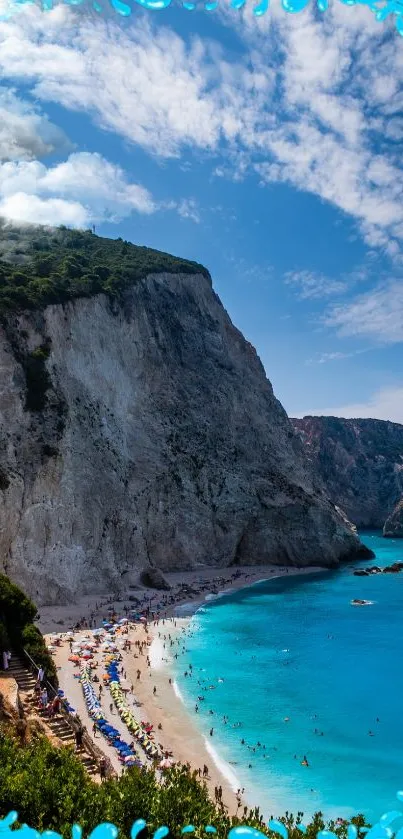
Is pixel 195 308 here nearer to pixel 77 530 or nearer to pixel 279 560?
pixel 279 560

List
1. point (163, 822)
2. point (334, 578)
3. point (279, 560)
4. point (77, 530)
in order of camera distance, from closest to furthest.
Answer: point (163, 822) < point (77, 530) < point (334, 578) < point (279, 560)

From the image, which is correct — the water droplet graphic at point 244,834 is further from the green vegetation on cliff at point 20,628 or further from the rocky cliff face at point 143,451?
the rocky cliff face at point 143,451

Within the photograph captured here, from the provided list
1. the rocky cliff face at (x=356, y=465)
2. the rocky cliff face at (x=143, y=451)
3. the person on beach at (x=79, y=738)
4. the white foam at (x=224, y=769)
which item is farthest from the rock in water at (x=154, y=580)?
the rocky cliff face at (x=356, y=465)

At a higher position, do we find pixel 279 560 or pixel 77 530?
pixel 77 530

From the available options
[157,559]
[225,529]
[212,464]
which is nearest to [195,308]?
[212,464]

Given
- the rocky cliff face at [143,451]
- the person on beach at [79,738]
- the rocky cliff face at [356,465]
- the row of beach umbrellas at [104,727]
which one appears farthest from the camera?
the rocky cliff face at [356,465]

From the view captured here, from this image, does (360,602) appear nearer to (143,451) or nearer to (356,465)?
(143,451)
